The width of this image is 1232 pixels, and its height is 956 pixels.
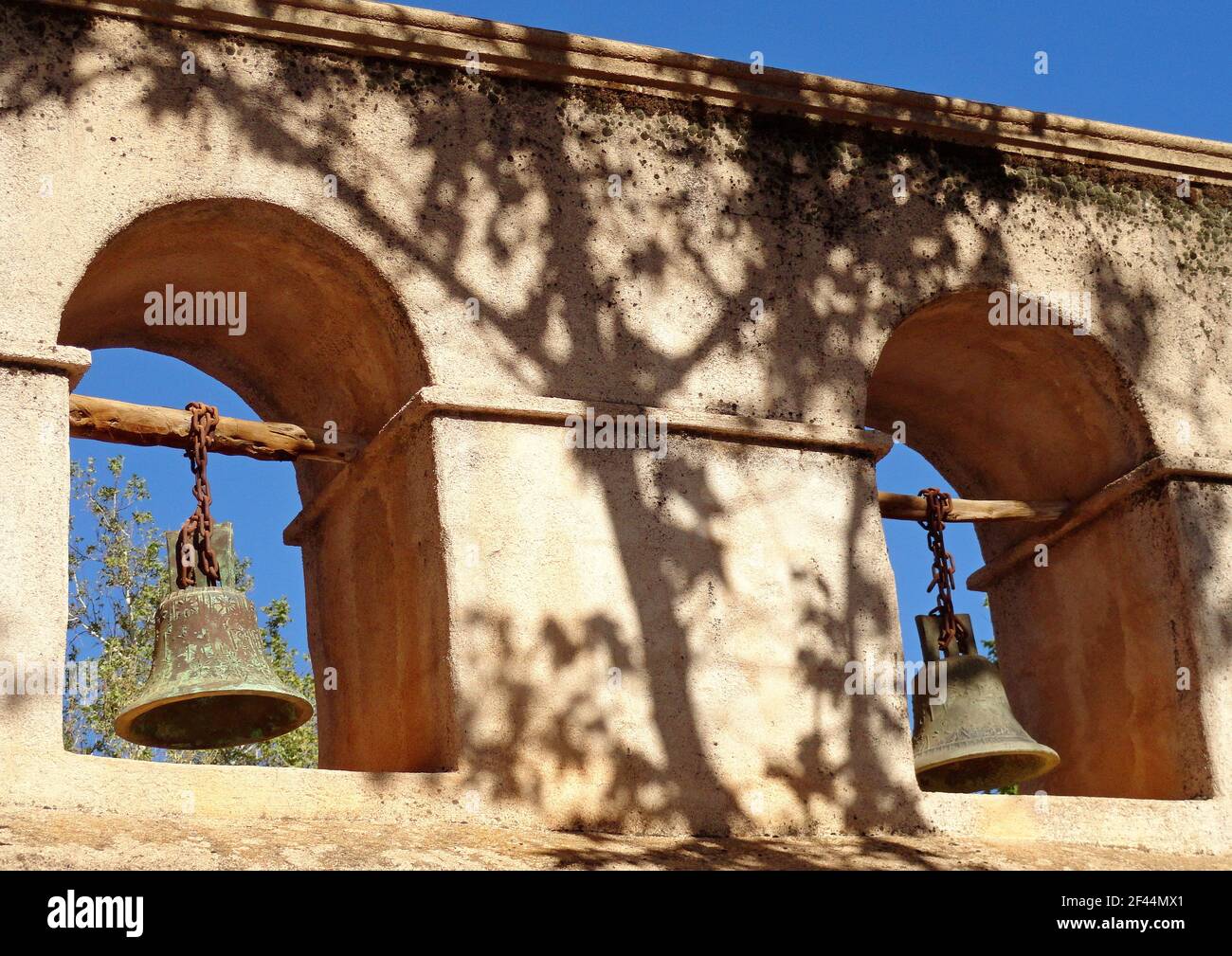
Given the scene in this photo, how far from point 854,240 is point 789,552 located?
4.34 feet

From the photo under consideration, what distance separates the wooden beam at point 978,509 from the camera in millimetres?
6961

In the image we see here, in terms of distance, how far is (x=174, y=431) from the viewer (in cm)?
593

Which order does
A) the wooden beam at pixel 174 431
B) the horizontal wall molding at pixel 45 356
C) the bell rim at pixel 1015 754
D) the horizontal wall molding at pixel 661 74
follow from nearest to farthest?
the horizontal wall molding at pixel 45 356
the wooden beam at pixel 174 431
the horizontal wall molding at pixel 661 74
the bell rim at pixel 1015 754

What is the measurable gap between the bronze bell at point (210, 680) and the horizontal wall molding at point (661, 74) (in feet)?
5.59

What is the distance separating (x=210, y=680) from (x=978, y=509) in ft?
10.2

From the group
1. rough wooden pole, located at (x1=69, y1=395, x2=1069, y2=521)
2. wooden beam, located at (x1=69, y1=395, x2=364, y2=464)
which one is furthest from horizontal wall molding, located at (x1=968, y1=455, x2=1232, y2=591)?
wooden beam, located at (x1=69, y1=395, x2=364, y2=464)

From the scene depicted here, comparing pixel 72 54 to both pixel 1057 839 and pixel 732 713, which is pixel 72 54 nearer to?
pixel 732 713

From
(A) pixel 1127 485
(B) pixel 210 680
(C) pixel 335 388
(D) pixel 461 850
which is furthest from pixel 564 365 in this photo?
(A) pixel 1127 485

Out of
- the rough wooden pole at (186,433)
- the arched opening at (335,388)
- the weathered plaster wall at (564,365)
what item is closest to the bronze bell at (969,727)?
the weathered plaster wall at (564,365)

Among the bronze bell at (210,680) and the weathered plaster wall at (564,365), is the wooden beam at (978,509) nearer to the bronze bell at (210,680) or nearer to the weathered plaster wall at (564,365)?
the weathered plaster wall at (564,365)

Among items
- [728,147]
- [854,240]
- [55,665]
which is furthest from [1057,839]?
[55,665]

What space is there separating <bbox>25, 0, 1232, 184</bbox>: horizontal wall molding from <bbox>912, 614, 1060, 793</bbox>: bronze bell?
1.94 metres

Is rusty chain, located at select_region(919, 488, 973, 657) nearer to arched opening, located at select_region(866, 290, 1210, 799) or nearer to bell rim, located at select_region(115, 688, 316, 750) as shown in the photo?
arched opening, located at select_region(866, 290, 1210, 799)

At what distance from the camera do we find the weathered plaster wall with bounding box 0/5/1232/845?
18.8ft
